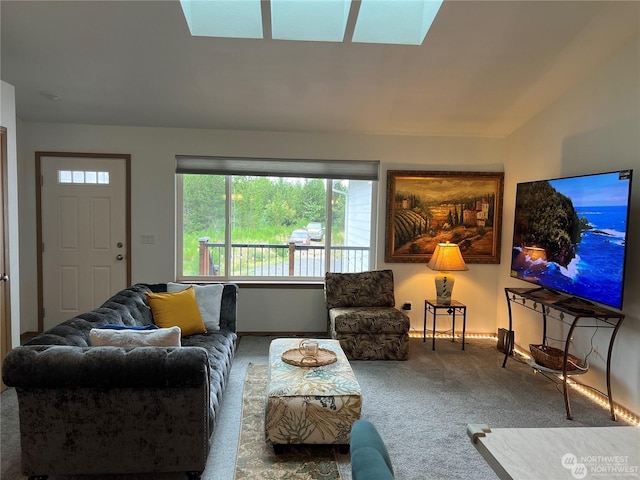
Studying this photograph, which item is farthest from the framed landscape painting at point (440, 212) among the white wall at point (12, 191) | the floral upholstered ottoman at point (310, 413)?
the white wall at point (12, 191)

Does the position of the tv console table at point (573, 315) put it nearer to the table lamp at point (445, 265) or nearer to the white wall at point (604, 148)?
the white wall at point (604, 148)

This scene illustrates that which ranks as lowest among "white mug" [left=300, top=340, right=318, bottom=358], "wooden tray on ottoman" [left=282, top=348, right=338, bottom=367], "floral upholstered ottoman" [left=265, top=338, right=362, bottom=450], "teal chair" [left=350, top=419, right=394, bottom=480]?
"floral upholstered ottoman" [left=265, top=338, right=362, bottom=450]

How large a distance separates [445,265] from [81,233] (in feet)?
12.9

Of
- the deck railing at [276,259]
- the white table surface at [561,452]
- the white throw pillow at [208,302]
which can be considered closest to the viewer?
the white table surface at [561,452]

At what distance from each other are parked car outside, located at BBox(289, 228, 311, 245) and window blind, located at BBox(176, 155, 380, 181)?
0.65 metres

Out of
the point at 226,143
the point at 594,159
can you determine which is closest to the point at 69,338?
the point at 226,143

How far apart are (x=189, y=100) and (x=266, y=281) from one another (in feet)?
6.94

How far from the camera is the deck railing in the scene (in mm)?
4559

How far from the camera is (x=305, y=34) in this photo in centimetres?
300

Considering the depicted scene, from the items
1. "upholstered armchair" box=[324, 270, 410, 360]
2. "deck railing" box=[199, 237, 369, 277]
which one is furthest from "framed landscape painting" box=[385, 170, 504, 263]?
"upholstered armchair" box=[324, 270, 410, 360]

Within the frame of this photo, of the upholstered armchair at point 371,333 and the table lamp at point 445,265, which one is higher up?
the table lamp at point 445,265

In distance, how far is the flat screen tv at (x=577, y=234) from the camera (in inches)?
104

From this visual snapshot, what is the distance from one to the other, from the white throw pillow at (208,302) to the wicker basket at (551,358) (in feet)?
8.58

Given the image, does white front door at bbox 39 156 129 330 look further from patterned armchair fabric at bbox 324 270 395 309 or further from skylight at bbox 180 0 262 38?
patterned armchair fabric at bbox 324 270 395 309
